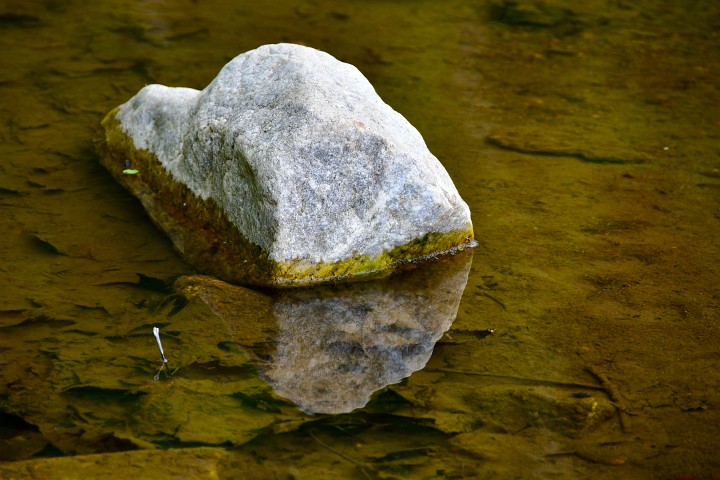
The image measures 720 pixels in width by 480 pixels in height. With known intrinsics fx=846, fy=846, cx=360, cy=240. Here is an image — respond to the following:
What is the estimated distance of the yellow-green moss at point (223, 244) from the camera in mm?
3811

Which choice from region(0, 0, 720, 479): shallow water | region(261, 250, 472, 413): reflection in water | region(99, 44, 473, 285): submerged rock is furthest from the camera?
region(99, 44, 473, 285): submerged rock

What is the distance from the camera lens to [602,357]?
333 centimetres

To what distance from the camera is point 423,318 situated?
3.66m

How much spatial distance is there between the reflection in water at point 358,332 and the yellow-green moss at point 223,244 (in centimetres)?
Result: 7

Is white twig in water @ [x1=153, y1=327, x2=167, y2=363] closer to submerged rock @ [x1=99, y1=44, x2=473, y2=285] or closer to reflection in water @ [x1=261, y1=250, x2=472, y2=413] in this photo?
reflection in water @ [x1=261, y1=250, x2=472, y2=413]

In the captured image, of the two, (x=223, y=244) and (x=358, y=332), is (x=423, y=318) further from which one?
(x=223, y=244)

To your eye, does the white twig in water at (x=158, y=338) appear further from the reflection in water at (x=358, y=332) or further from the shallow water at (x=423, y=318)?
the reflection in water at (x=358, y=332)

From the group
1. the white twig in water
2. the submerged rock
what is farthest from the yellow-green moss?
the white twig in water

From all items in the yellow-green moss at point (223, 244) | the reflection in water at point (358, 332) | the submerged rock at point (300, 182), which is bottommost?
the reflection in water at point (358, 332)

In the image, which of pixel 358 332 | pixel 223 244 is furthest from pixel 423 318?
pixel 223 244

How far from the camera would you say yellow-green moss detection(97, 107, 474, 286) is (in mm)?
3811

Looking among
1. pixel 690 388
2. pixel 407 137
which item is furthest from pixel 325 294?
pixel 690 388

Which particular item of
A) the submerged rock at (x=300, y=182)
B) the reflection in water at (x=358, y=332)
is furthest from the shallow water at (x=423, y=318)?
the submerged rock at (x=300, y=182)

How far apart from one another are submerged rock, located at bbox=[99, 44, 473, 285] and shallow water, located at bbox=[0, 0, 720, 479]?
0.16 meters
